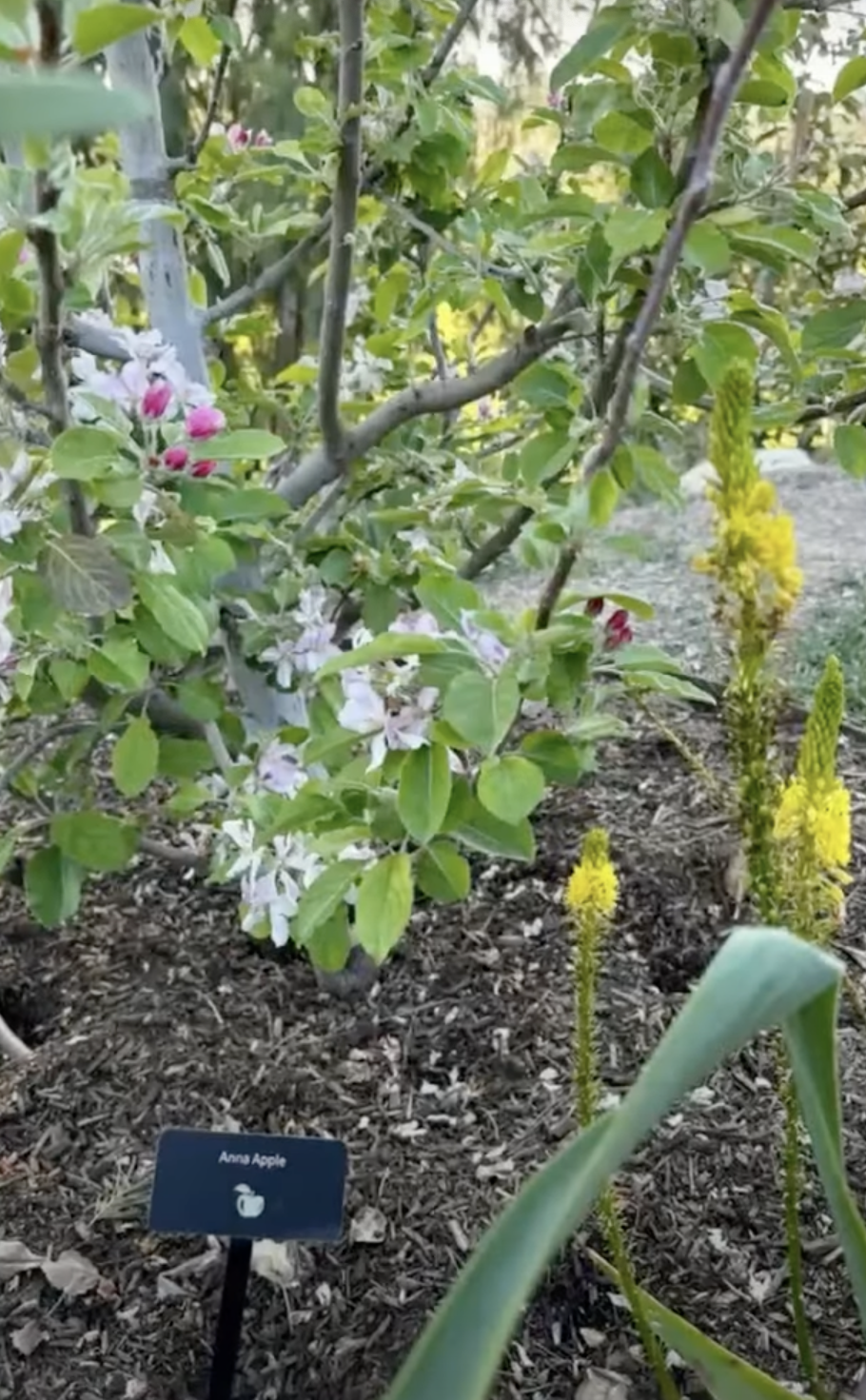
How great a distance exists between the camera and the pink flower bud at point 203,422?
Answer: 1014mm

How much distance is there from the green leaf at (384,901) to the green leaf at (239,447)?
30 cm

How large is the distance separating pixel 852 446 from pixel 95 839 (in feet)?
2.37

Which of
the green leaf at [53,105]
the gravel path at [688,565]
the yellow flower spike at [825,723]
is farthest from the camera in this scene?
the gravel path at [688,565]

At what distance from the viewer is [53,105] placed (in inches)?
8.9

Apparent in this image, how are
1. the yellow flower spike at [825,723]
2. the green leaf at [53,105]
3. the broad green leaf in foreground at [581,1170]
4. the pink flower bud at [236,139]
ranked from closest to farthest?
the green leaf at [53,105] < the broad green leaf in foreground at [581,1170] < the yellow flower spike at [825,723] < the pink flower bud at [236,139]

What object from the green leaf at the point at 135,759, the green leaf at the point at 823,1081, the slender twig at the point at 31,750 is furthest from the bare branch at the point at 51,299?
the green leaf at the point at 823,1081

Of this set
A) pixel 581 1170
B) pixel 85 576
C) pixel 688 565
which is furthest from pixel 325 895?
pixel 688 565

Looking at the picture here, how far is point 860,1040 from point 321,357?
863 millimetres

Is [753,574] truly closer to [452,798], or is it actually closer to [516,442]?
[452,798]

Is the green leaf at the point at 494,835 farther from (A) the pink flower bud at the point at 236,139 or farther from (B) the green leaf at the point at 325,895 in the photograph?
(A) the pink flower bud at the point at 236,139

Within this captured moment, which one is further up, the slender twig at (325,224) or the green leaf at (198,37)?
the green leaf at (198,37)

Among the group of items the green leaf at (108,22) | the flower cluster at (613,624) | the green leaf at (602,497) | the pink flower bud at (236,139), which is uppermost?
the green leaf at (108,22)

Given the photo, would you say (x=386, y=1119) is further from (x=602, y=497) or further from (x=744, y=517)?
(x=744, y=517)

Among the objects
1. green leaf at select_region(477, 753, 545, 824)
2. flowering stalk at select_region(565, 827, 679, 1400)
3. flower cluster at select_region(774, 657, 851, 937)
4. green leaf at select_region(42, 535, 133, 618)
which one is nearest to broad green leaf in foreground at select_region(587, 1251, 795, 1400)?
flowering stalk at select_region(565, 827, 679, 1400)
